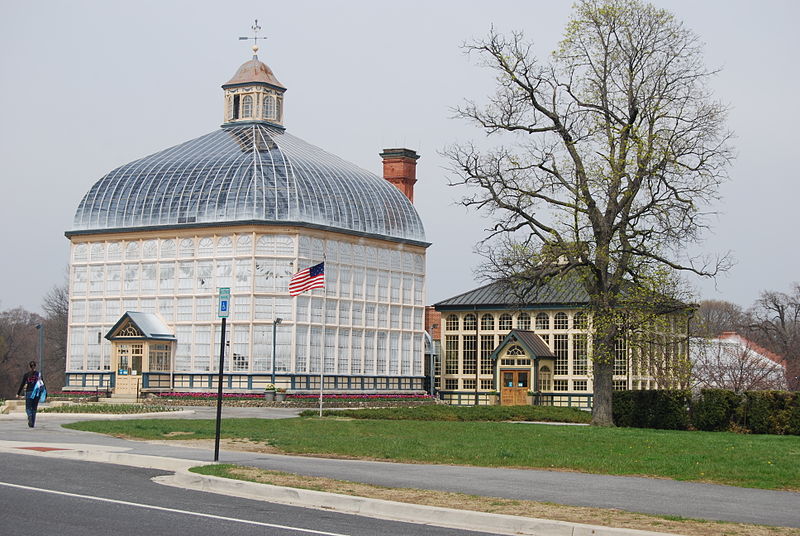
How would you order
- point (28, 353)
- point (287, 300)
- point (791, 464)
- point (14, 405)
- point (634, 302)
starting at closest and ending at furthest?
point (791, 464), point (634, 302), point (14, 405), point (287, 300), point (28, 353)

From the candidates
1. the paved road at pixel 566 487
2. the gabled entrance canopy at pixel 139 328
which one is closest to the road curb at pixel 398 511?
the paved road at pixel 566 487

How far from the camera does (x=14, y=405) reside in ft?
138

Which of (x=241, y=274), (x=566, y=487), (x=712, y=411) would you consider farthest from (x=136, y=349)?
(x=566, y=487)

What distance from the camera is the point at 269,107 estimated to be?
70562 mm

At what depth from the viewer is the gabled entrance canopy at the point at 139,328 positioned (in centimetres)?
6031

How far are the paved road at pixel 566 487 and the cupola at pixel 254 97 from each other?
48250 millimetres

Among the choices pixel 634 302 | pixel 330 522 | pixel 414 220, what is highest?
pixel 414 220

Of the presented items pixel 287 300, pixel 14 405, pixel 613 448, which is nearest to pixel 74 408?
pixel 14 405

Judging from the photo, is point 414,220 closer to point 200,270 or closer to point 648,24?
point 200,270

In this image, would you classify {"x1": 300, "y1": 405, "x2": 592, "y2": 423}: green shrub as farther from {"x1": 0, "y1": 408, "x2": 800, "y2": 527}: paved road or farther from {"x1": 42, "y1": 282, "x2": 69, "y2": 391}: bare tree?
{"x1": 42, "y1": 282, "x2": 69, "y2": 391}: bare tree

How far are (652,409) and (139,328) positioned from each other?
30.8m

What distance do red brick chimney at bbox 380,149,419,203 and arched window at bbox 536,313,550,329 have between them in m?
19.2

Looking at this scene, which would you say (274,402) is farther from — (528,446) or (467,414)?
(528,446)

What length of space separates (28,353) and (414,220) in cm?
6084
